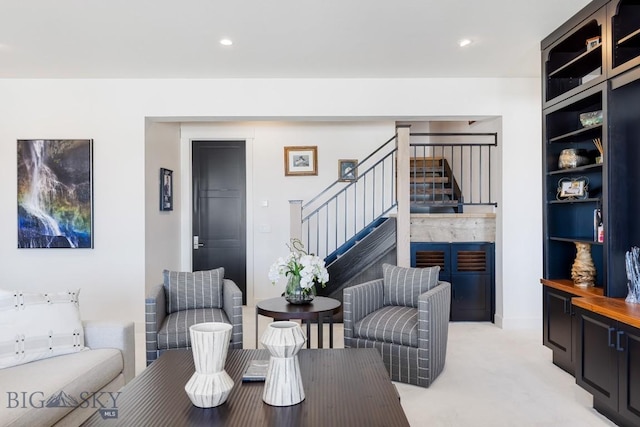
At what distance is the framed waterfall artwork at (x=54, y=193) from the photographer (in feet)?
15.1

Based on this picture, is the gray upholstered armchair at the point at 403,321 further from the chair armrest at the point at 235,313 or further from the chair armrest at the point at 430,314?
the chair armrest at the point at 235,313

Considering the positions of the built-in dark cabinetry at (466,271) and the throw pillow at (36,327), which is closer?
the throw pillow at (36,327)

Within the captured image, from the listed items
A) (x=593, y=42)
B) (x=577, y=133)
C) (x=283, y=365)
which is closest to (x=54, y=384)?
(x=283, y=365)

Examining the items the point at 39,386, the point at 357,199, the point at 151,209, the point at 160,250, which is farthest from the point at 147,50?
the point at 357,199

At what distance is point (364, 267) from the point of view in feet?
16.1

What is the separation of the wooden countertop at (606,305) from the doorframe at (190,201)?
4056 mm

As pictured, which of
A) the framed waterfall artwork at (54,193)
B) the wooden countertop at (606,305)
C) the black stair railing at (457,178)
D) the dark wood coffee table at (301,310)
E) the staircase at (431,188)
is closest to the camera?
the wooden countertop at (606,305)

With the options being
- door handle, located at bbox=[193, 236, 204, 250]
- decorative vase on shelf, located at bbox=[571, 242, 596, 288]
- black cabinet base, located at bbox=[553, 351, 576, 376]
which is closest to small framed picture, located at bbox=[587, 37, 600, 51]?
decorative vase on shelf, located at bbox=[571, 242, 596, 288]

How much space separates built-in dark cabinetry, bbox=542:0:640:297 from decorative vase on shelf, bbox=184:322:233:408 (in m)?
2.59

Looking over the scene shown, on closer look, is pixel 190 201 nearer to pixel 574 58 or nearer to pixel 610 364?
pixel 574 58

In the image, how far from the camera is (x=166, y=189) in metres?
5.39

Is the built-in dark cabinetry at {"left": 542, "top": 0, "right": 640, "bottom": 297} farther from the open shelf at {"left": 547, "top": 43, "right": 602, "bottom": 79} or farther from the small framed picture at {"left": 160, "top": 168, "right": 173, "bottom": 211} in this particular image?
the small framed picture at {"left": 160, "top": 168, "right": 173, "bottom": 211}

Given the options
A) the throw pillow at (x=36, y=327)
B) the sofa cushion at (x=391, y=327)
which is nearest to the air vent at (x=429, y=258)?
the sofa cushion at (x=391, y=327)

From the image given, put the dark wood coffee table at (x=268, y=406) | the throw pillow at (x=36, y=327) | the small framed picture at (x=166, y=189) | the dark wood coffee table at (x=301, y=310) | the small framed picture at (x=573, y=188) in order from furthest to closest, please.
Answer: the small framed picture at (x=166, y=189)
the small framed picture at (x=573, y=188)
the dark wood coffee table at (x=301, y=310)
the throw pillow at (x=36, y=327)
the dark wood coffee table at (x=268, y=406)
